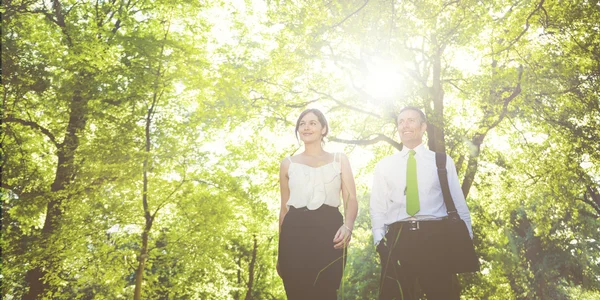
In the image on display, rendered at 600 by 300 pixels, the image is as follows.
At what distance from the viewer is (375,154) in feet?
49.7

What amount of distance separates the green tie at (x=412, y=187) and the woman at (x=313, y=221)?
1.33 feet

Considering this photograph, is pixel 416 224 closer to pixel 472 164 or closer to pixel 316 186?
pixel 316 186

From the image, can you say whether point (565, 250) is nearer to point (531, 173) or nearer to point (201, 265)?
point (531, 173)

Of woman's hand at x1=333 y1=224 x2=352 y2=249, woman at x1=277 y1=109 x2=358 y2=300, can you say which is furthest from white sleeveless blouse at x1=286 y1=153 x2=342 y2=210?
woman's hand at x1=333 y1=224 x2=352 y2=249

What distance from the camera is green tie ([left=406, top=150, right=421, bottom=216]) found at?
9.43 feet

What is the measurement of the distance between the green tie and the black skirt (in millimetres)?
535

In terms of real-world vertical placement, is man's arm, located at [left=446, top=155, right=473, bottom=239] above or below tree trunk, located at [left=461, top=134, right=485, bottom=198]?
below

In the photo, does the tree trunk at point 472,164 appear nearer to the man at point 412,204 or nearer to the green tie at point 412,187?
the man at point 412,204

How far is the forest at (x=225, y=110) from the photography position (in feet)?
30.5

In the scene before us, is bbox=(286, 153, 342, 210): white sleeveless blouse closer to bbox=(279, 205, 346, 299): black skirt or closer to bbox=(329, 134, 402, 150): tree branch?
bbox=(279, 205, 346, 299): black skirt

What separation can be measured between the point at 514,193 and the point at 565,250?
1854cm

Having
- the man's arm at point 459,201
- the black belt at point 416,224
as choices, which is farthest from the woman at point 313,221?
the man's arm at point 459,201

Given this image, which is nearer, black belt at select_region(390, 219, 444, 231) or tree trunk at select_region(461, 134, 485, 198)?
black belt at select_region(390, 219, 444, 231)

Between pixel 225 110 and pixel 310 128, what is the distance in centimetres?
871
